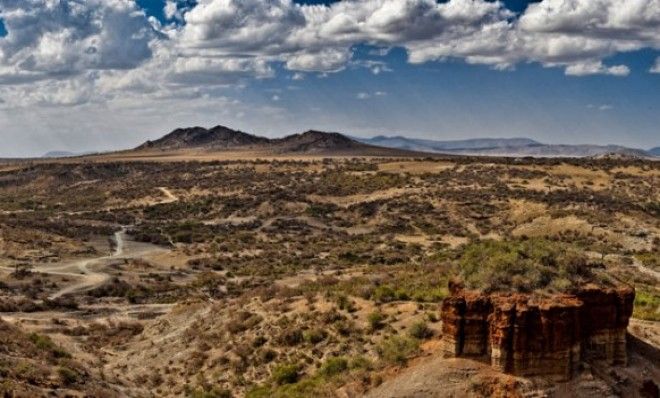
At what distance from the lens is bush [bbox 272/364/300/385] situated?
74.1ft

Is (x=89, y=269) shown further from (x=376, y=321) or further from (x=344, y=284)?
(x=376, y=321)

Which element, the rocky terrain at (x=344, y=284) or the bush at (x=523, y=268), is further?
the bush at (x=523, y=268)

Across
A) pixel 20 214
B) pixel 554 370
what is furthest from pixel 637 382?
pixel 20 214

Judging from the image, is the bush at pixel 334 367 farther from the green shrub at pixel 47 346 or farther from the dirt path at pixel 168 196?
the dirt path at pixel 168 196

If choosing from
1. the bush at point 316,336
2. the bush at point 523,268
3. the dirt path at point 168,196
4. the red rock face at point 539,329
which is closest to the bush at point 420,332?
the bush at point 523,268

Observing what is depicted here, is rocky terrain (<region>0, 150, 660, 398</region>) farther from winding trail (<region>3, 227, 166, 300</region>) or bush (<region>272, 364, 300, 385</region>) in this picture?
winding trail (<region>3, 227, 166, 300</region>)

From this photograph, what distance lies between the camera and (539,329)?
1661 centimetres

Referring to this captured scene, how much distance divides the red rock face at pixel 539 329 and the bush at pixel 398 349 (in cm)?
142

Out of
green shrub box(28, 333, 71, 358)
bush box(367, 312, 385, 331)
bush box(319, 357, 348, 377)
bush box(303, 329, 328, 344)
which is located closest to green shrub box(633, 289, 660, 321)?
bush box(367, 312, 385, 331)

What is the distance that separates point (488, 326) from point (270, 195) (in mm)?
75991

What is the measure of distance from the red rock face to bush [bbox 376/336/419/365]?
142 cm

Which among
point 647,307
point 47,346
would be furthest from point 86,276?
point 647,307

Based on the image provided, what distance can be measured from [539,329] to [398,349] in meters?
4.40

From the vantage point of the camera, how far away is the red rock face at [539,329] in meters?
16.6
